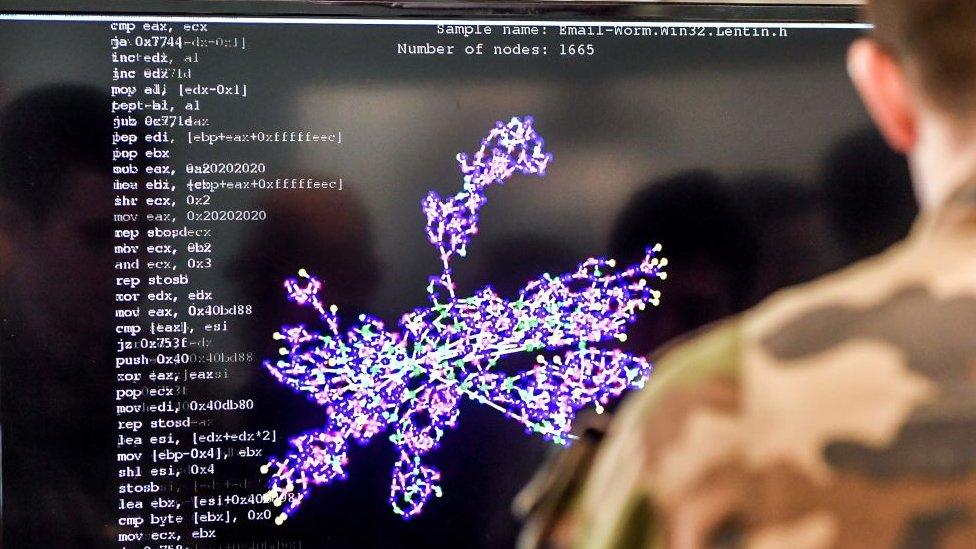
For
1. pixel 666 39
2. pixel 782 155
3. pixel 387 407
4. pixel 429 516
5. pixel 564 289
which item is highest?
pixel 666 39

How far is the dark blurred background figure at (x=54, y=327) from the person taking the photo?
128 cm

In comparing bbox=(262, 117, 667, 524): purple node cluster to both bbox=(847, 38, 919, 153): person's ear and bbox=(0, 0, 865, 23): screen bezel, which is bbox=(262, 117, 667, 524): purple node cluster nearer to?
bbox=(0, 0, 865, 23): screen bezel

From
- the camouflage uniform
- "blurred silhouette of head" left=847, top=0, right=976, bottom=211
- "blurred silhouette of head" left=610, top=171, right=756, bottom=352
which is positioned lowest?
the camouflage uniform

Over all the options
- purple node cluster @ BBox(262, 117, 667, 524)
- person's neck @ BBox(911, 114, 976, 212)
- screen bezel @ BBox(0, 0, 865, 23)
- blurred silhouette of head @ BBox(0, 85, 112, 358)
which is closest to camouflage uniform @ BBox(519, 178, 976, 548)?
person's neck @ BBox(911, 114, 976, 212)

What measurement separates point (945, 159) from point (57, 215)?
3.56 ft

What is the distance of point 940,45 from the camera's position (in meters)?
0.72

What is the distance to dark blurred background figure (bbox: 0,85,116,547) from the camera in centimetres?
128

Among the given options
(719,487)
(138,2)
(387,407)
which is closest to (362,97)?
(138,2)

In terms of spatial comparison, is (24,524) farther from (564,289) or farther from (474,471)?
(564,289)

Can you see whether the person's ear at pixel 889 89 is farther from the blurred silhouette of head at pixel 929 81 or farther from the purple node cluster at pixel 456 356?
the purple node cluster at pixel 456 356

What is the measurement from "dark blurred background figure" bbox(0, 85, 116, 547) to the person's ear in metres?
0.98

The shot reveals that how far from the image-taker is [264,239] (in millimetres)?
1326

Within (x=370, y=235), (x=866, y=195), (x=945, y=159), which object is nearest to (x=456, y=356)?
(x=370, y=235)

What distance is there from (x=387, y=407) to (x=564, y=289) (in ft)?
0.99
